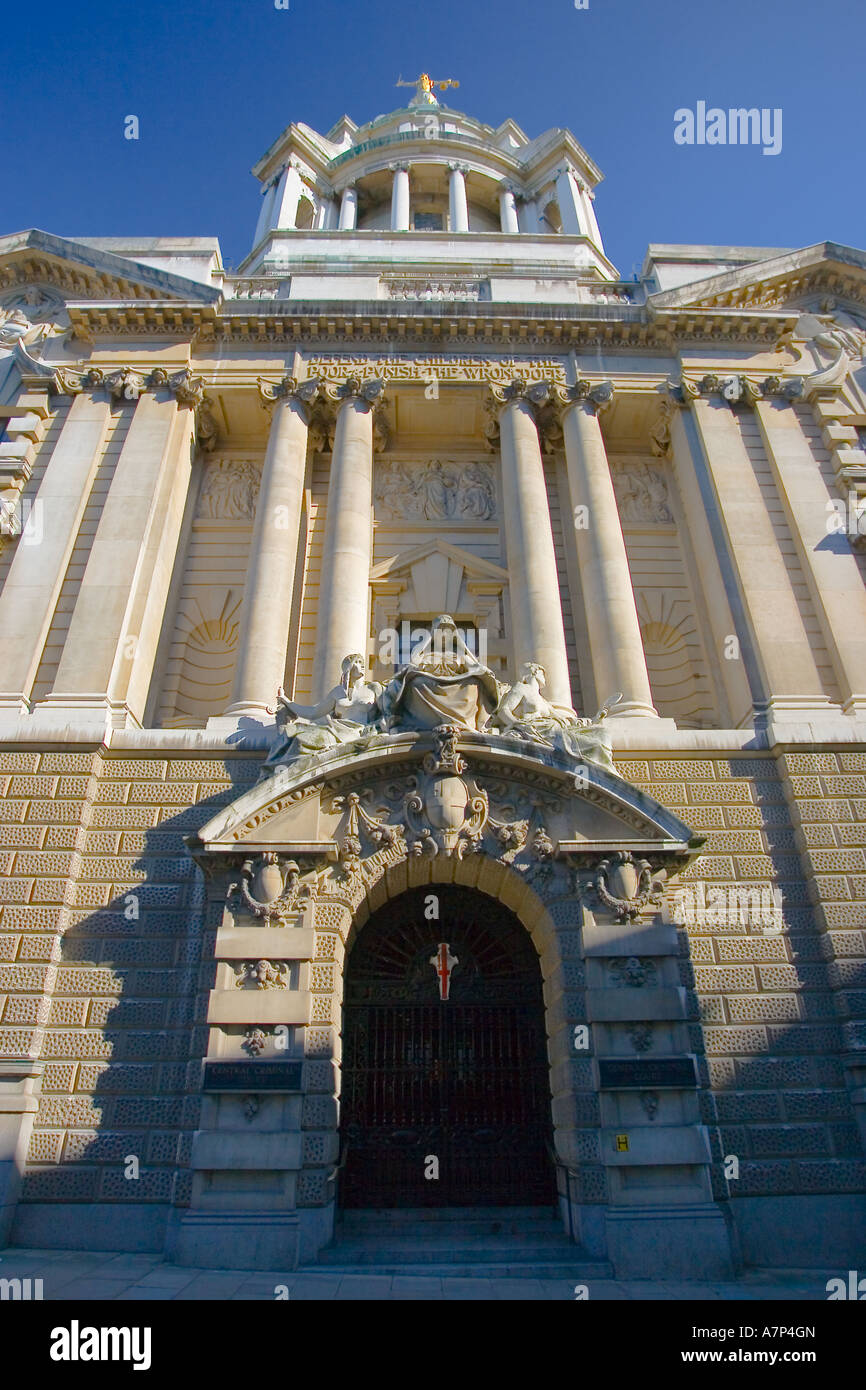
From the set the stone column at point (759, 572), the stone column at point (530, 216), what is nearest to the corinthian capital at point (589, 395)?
the stone column at point (759, 572)

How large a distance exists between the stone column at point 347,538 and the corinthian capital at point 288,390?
Result: 556 mm

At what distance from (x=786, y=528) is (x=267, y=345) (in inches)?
535

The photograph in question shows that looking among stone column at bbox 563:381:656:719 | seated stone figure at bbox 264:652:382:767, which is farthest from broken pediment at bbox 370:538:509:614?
seated stone figure at bbox 264:652:382:767

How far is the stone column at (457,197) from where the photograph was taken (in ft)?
113

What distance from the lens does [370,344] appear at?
20719 mm

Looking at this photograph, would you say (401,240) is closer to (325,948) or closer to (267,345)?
(267,345)

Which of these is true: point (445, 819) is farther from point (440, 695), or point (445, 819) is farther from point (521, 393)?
point (521, 393)

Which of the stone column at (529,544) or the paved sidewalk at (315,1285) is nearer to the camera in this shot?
the paved sidewalk at (315,1285)

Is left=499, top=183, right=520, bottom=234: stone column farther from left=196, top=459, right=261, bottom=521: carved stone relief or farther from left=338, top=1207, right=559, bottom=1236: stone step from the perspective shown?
left=338, top=1207, right=559, bottom=1236: stone step

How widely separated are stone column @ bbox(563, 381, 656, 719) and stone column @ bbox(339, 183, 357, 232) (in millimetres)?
21630

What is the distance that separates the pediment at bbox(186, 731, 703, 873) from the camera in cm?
1240

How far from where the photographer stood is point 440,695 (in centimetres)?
1348

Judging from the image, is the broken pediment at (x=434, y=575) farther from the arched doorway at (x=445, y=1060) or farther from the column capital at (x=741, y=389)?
the arched doorway at (x=445, y=1060)

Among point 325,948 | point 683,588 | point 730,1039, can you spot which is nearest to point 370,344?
point 683,588
